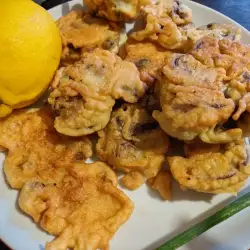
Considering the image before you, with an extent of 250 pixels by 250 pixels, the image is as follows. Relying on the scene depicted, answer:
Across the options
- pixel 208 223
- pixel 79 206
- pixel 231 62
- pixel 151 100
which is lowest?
pixel 79 206

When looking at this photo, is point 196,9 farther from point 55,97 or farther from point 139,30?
point 55,97

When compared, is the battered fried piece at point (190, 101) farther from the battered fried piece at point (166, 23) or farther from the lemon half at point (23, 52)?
the lemon half at point (23, 52)

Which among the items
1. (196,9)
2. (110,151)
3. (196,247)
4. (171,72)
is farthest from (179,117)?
(196,9)

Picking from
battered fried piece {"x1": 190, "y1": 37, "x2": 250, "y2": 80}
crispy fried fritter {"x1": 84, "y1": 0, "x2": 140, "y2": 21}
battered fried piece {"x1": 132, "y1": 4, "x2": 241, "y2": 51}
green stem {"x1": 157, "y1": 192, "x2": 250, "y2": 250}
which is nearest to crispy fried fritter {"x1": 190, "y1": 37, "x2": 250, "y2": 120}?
battered fried piece {"x1": 190, "y1": 37, "x2": 250, "y2": 80}

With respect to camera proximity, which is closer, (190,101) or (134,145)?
(190,101)

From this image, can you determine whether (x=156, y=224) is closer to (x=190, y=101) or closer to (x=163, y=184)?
(x=163, y=184)

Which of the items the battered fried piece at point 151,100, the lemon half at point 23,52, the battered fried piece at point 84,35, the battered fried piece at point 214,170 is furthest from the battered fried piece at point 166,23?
the battered fried piece at point 214,170

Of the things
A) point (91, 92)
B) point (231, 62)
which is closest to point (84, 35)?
point (91, 92)
